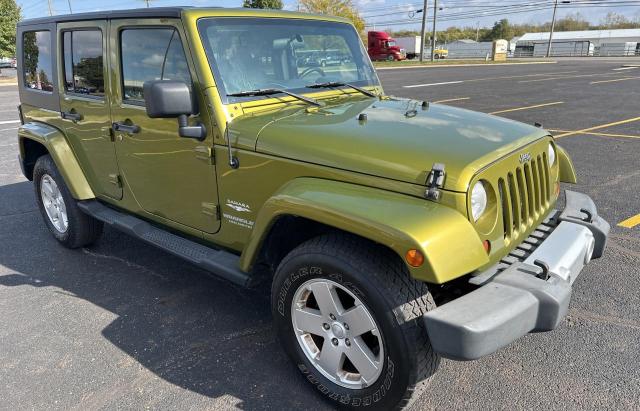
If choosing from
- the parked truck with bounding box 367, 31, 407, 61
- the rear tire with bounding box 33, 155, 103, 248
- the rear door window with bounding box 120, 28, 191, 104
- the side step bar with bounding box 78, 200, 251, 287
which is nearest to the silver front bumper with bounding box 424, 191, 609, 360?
the side step bar with bounding box 78, 200, 251, 287

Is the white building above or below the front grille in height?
below

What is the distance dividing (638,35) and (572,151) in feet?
256

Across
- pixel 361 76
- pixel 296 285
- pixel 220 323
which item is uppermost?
pixel 361 76

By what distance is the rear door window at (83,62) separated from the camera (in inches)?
142

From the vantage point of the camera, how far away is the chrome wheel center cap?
7.80 ft

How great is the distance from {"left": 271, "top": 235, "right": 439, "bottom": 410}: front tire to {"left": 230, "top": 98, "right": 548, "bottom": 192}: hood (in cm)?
40

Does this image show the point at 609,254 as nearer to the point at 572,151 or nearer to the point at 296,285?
the point at 296,285

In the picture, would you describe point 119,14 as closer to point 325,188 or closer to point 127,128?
point 127,128

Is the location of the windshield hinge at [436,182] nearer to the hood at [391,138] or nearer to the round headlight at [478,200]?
the hood at [391,138]

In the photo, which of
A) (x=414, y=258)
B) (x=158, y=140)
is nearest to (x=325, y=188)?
(x=414, y=258)

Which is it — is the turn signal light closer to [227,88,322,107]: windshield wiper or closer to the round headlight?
the round headlight

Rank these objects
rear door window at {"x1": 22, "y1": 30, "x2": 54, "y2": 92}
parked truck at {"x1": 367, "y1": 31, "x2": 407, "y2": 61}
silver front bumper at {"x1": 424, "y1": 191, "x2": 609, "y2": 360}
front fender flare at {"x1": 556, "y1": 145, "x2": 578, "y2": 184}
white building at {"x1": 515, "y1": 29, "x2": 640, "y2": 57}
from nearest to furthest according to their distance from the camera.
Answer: silver front bumper at {"x1": 424, "y1": 191, "x2": 609, "y2": 360}
front fender flare at {"x1": 556, "y1": 145, "x2": 578, "y2": 184}
rear door window at {"x1": 22, "y1": 30, "x2": 54, "y2": 92}
parked truck at {"x1": 367, "y1": 31, "x2": 407, "y2": 61}
white building at {"x1": 515, "y1": 29, "x2": 640, "y2": 57}

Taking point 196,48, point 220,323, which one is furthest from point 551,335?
point 196,48

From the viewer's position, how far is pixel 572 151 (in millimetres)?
7539
